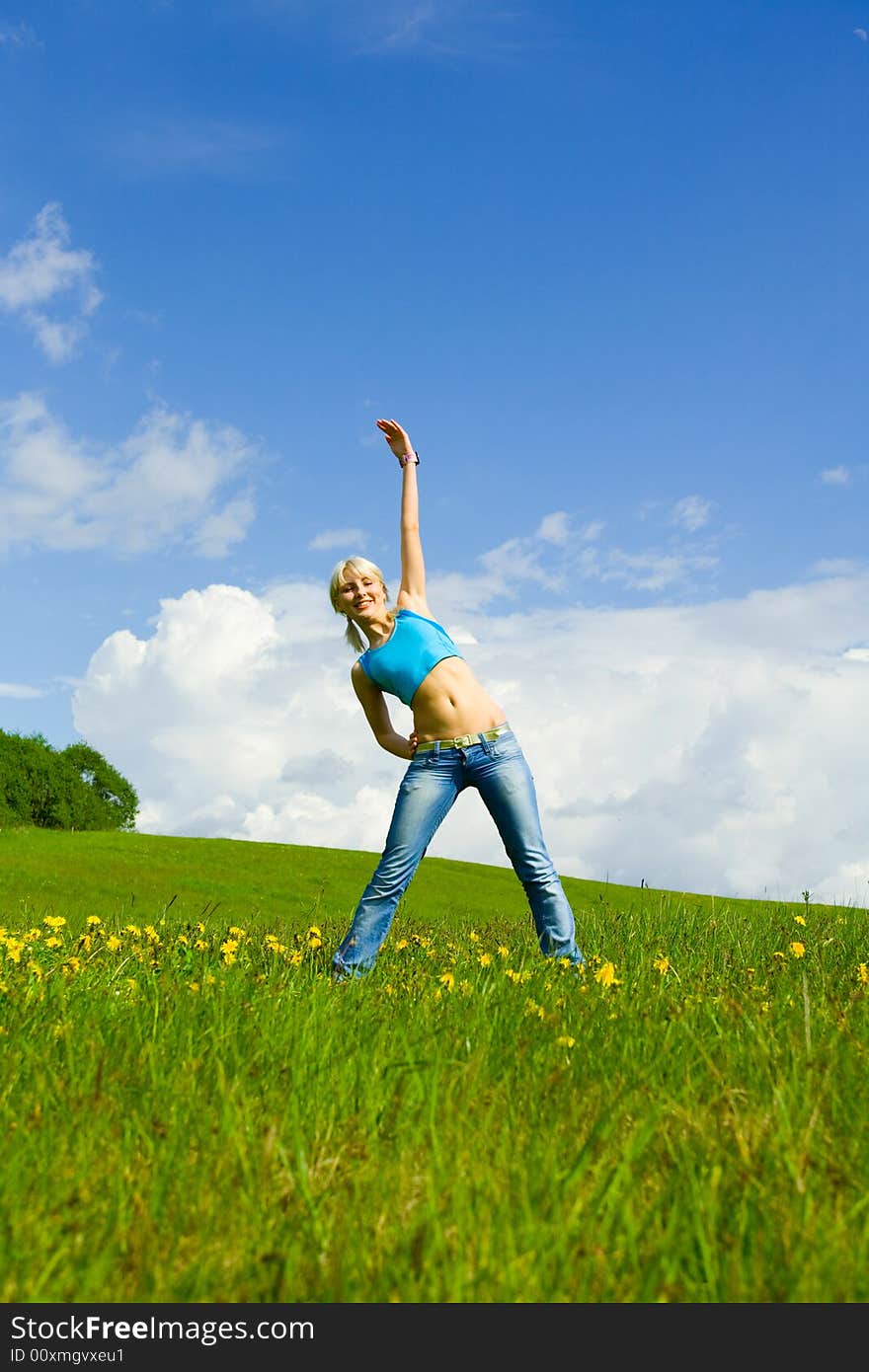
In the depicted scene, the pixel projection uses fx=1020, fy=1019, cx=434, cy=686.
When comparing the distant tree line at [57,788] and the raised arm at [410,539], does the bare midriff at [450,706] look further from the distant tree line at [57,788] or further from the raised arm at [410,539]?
the distant tree line at [57,788]

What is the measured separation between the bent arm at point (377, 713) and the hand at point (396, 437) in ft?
5.10

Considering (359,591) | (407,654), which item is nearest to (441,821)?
(407,654)

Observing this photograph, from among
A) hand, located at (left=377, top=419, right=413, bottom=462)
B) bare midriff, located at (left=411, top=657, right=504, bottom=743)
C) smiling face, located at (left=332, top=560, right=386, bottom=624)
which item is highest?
hand, located at (left=377, top=419, right=413, bottom=462)

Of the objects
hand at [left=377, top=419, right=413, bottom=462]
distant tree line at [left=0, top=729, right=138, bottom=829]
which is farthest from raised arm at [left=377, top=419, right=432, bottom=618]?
distant tree line at [left=0, top=729, right=138, bottom=829]

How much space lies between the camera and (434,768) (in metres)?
6.70

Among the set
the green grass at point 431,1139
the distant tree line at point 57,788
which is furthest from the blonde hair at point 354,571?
the distant tree line at point 57,788

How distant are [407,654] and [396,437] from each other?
1.65 meters

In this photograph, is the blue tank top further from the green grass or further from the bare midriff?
the green grass

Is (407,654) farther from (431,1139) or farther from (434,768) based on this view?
(431,1139)

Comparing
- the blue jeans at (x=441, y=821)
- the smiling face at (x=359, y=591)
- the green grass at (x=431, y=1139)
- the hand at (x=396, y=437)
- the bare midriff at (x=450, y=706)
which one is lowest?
the green grass at (x=431, y=1139)

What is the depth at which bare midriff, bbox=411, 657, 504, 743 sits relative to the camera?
21.9 feet

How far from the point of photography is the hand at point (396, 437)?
7250 mm

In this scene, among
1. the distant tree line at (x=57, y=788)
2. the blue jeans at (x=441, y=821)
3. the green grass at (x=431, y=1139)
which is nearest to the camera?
the green grass at (x=431, y=1139)
